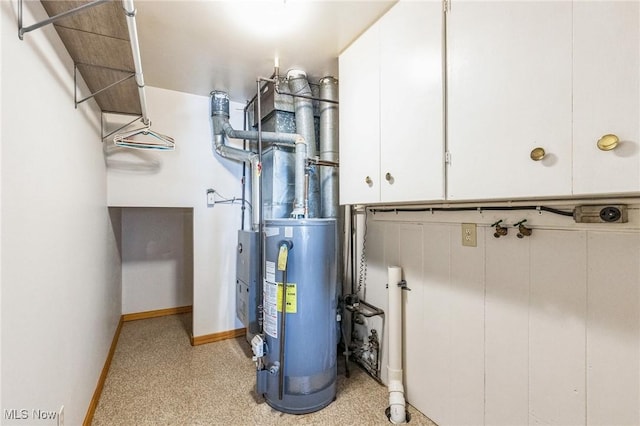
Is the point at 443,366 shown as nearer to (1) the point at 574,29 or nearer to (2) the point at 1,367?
(1) the point at 574,29

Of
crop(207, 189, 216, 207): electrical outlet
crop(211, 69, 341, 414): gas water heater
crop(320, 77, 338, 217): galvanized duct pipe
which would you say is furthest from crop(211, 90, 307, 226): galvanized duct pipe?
crop(320, 77, 338, 217): galvanized duct pipe

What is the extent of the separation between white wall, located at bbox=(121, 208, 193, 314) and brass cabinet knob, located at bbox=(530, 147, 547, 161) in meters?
3.94

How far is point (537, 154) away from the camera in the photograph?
3.15ft

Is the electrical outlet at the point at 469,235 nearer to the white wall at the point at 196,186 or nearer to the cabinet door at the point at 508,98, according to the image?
the cabinet door at the point at 508,98

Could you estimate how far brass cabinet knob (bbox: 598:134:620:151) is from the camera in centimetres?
79

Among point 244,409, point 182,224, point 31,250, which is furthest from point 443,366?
point 182,224

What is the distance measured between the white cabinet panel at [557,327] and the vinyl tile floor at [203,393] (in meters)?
0.80

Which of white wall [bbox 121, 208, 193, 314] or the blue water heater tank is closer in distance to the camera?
the blue water heater tank

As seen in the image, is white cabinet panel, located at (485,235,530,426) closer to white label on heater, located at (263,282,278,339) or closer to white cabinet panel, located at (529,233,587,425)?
white cabinet panel, located at (529,233,587,425)

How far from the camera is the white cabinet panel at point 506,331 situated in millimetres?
1339

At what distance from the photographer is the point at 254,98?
2.90 metres

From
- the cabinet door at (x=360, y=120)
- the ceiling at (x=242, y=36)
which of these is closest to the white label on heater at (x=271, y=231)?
the cabinet door at (x=360, y=120)

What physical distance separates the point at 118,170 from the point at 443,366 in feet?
10.2

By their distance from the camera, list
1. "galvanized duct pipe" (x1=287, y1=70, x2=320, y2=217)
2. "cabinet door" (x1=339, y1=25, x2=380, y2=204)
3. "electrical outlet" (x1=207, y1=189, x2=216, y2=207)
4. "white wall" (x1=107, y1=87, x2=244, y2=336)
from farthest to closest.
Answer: "electrical outlet" (x1=207, y1=189, x2=216, y2=207) < "white wall" (x1=107, y1=87, x2=244, y2=336) < "galvanized duct pipe" (x1=287, y1=70, x2=320, y2=217) < "cabinet door" (x1=339, y1=25, x2=380, y2=204)
